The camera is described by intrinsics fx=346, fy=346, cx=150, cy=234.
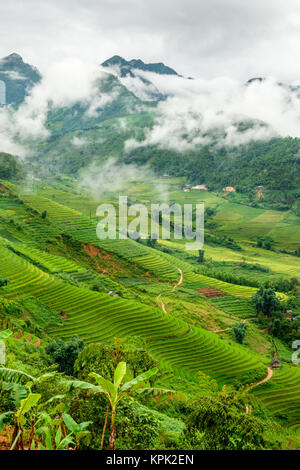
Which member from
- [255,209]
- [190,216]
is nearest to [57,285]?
[190,216]

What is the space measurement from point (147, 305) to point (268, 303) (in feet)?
76.2

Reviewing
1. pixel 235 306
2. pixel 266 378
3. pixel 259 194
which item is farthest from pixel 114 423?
pixel 259 194

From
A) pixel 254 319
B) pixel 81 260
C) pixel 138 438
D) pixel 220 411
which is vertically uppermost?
pixel 220 411

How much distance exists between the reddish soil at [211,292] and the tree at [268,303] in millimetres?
6714

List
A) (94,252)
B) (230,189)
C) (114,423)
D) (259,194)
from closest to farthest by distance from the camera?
(114,423) < (94,252) < (259,194) < (230,189)

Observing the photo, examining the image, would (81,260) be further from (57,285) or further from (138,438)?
(138,438)

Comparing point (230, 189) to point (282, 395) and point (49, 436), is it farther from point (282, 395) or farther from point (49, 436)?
point (49, 436)

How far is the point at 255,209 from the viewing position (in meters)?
140

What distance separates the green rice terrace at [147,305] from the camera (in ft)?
88.8

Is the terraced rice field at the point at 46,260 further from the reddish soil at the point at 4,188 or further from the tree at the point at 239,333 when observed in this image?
the reddish soil at the point at 4,188

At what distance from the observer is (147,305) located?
37.2 m

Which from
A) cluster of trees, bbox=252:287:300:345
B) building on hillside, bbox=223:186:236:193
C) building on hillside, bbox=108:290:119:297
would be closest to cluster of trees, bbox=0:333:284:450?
building on hillside, bbox=108:290:119:297

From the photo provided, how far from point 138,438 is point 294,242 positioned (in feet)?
363

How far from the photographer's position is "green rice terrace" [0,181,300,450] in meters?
27.1
